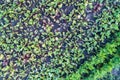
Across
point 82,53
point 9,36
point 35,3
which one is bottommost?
point 82,53

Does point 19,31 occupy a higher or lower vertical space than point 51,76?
higher

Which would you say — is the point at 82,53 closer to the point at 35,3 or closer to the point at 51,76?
the point at 51,76

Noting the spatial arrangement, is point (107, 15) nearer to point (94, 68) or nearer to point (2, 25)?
point (94, 68)

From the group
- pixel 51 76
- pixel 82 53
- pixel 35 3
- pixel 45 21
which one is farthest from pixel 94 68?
pixel 35 3

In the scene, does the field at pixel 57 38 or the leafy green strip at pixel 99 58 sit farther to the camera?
the leafy green strip at pixel 99 58

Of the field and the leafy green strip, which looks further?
the leafy green strip

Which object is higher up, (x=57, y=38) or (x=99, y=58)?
(x=57, y=38)

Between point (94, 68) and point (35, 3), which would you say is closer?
point (35, 3)

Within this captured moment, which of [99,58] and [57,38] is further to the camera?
[99,58]
